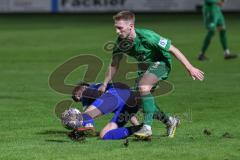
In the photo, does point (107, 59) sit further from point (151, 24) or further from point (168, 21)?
point (168, 21)

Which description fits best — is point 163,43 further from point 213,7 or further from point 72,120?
point 213,7

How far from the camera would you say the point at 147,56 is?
10453 millimetres

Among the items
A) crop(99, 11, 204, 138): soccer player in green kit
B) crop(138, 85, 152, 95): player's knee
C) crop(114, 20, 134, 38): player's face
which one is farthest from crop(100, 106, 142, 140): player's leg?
crop(114, 20, 134, 38): player's face

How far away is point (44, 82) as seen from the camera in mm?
17922

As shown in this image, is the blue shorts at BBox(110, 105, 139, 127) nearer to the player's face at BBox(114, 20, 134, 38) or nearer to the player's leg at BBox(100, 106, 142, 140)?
the player's leg at BBox(100, 106, 142, 140)

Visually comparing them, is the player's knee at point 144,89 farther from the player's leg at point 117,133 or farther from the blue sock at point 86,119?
the blue sock at point 86,119

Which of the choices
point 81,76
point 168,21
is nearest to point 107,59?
point 81,76

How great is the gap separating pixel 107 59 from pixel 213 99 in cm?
851

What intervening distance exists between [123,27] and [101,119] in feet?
9.64

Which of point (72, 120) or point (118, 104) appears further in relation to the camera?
point (118, 104)

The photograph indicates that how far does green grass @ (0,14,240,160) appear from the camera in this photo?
30.3 feet

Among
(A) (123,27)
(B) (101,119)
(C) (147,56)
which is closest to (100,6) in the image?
(B) (101,119)

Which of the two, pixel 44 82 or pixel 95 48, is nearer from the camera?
pixel 44 82

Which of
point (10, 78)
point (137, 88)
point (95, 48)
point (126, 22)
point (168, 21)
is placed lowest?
point (168, 21)
